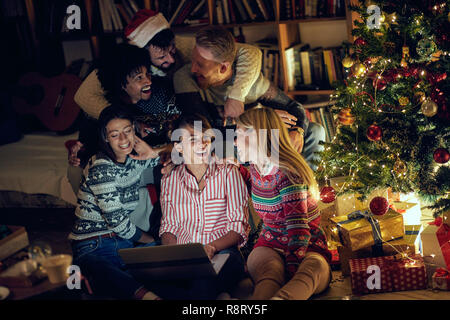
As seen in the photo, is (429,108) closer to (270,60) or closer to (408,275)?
(408,275)

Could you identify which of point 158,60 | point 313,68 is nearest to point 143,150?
point 158,60

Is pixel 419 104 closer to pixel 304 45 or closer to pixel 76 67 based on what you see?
pixel 304 45

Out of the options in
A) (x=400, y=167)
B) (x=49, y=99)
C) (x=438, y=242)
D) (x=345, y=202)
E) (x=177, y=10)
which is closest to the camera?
(x=400, y=167)

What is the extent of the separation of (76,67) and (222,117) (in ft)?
5.10

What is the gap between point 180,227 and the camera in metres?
2.46

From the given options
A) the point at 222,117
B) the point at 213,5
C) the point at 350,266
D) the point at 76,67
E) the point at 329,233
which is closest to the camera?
the point at 350,266

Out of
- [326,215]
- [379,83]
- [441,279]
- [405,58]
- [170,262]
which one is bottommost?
[441,279]

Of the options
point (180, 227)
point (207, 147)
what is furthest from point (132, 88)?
point (180, 227)

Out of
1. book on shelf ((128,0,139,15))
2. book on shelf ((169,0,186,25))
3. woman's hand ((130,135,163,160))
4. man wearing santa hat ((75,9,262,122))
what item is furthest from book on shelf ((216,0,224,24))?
woman's hand ((130,135,163,160))

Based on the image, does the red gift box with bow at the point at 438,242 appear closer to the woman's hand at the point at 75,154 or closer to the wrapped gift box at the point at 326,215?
the wrapped gift box at the point at 326,215

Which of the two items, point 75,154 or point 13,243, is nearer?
point 13,243

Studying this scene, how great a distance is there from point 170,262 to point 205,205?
371 mm

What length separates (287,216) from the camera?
2.20 meters

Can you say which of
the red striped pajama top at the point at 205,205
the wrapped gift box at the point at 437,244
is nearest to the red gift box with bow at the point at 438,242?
the wrapped gift box at the point at 437,244
